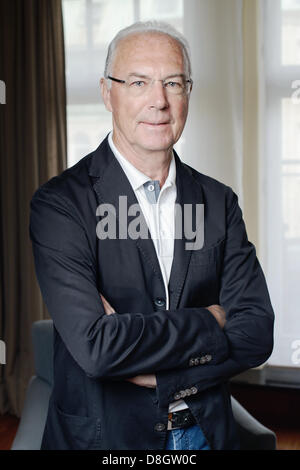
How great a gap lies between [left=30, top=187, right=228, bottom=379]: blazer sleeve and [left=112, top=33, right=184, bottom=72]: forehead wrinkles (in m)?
0.37

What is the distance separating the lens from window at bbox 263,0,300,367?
3.28 meters

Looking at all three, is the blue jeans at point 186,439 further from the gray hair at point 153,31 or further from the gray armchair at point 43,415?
the gray hair at point 153,31

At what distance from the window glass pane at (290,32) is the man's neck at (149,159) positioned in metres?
2.17

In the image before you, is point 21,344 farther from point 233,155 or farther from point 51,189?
point 51,189

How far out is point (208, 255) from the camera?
1.41 meters

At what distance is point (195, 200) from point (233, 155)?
1941 mm

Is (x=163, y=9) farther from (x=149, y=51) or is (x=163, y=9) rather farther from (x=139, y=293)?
(x=139, y=293)

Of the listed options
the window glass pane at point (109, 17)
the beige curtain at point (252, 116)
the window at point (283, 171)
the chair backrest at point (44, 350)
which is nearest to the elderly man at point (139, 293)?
the chair backrest at point (44, 350)

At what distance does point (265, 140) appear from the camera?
332 centimetres

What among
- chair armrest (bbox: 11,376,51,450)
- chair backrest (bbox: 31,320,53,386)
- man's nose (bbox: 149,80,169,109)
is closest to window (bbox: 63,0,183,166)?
chair backrest (bbox: 31,320,53,386)

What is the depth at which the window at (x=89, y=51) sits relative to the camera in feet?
11.4

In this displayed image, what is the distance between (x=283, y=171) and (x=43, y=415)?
2130 mm
